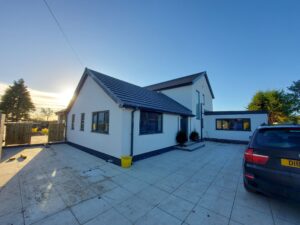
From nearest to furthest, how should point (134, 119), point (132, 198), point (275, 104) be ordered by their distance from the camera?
point (132, 198)
point (134, 119)
point (275, 104)

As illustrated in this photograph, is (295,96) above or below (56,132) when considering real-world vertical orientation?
above

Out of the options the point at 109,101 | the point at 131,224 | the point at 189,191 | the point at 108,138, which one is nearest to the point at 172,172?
the point at 189,191

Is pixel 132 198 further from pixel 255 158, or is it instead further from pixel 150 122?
pixel 150 122

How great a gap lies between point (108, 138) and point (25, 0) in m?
6.28

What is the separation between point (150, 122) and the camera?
7320 millimetres

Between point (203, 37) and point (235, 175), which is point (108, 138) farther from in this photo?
point (203, 37)

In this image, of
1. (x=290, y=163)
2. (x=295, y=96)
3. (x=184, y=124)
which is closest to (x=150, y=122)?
(x=184, y=124)

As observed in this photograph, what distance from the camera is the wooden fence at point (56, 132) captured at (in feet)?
34.7

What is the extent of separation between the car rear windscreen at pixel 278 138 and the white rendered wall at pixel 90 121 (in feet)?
15.4

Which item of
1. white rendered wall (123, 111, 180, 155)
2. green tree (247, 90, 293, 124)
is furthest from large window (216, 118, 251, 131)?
green tree (247, 90, 293, 124)

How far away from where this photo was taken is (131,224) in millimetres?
2324

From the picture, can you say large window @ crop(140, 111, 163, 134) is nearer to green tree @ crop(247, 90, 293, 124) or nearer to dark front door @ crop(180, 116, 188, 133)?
dark front door @ crop(180, 116, 188, 133)

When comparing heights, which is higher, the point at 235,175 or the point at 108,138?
the point at 108,138

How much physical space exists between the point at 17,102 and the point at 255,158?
3633 cm
